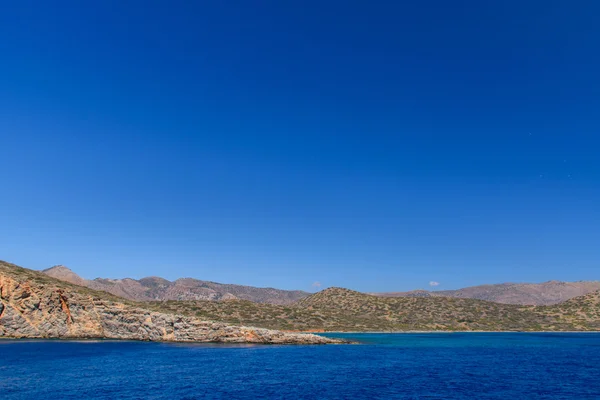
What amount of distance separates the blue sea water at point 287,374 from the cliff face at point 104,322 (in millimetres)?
17903

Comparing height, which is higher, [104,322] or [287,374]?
[104,322]

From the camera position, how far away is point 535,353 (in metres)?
102

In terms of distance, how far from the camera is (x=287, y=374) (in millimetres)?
68312

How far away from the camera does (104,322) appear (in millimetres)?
128875

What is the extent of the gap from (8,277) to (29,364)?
5520 centimetres

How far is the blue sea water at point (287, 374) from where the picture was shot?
53656 mm

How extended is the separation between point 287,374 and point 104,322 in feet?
280

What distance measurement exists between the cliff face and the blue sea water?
58.7 feet

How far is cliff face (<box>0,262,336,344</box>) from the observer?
395 feet

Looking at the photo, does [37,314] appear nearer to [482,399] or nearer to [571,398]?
[482,399]

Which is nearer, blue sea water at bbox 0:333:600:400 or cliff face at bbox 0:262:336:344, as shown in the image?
blue sea water at bbox 0:333:600:400

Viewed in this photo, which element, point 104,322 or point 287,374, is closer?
point 287,374

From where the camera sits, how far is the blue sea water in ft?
176

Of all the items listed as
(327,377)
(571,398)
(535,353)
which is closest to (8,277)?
(327,377)
